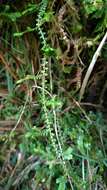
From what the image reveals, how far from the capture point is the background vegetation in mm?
1253

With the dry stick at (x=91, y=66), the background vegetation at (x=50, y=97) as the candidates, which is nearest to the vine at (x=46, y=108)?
the background vegetation at (x=50, y=97)

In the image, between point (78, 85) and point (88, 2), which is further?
point (78, 85)

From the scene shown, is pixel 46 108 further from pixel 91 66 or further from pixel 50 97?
pixel 91 66

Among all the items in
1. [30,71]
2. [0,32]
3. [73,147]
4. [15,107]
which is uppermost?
[0,32]

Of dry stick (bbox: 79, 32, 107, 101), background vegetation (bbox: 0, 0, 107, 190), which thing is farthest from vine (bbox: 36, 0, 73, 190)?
dry stick (bbox: 79, 32, 107, 101)

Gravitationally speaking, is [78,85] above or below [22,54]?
below

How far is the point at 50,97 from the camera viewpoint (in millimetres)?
1278

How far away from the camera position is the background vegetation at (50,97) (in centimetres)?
125

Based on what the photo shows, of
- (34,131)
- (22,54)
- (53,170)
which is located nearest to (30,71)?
(22,54)

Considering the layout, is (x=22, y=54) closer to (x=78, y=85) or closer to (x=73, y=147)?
(x=78, y=85)

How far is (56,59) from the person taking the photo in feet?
4.37

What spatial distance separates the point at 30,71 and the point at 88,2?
11.6 inches

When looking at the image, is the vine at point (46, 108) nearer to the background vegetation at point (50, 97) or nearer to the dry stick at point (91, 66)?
the background vegetation at point (50, 97)

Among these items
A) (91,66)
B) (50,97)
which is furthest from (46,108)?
(91,66)
